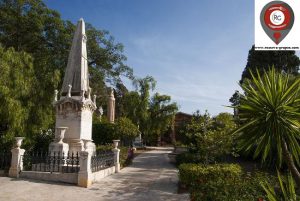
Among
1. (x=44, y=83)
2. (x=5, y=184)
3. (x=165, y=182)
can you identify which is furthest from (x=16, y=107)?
(x=165, y=182)

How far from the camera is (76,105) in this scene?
17406 mm

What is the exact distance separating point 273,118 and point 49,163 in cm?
1079

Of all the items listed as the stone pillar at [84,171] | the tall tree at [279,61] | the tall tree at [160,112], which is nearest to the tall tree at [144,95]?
the tall tree at [160,112]

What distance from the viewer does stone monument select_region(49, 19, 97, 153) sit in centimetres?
1723

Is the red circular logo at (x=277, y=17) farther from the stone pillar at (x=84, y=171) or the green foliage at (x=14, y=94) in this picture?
the green foliage at (x=14, y=94)

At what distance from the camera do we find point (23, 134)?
18.3 metres

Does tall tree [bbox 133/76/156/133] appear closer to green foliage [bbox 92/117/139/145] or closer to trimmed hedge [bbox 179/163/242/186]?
green foliage [bbox 92/117/139/145]

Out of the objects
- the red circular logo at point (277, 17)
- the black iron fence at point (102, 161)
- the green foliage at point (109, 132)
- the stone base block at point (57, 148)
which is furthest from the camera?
the green foliage at point (109, 132)

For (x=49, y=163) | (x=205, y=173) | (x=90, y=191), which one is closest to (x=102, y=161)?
(x=49, y=163)

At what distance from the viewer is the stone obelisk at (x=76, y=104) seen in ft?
56.6

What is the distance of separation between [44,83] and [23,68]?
2007mm

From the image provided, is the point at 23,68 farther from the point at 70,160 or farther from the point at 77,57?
the point at 70,160

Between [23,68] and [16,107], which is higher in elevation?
[23,68]

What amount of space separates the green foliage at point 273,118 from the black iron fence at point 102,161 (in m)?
9.16
